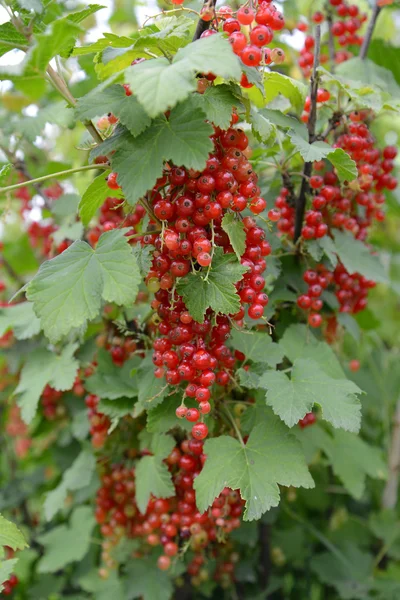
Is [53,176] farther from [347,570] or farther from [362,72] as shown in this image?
[347,570]

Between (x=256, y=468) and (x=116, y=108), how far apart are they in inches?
25.8

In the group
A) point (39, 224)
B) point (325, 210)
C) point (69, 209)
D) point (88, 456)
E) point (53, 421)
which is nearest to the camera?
point (325, 210)

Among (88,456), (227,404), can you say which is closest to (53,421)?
(88,456)

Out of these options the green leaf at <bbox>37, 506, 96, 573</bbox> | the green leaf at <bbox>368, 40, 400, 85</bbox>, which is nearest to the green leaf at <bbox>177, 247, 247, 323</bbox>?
the green leaf at <bbox>37, 506, 96, 573</bbox>

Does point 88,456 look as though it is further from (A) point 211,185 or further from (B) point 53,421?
(A) point 211,185

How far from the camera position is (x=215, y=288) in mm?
827

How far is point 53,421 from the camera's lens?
178 cm

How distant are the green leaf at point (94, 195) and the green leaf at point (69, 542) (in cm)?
101

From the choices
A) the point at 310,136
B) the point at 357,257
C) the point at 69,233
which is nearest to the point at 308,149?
the point at 310,136

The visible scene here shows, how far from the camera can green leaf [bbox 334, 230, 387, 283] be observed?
1.20 m

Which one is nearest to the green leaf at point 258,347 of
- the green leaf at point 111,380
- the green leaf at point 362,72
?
the green leaf at point 111,380

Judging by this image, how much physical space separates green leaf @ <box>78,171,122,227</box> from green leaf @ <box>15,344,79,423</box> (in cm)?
38

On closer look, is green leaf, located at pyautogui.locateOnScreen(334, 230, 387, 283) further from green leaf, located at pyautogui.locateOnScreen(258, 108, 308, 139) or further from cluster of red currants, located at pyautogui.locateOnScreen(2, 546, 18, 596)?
cluster of red currants, located at pyautogui.locateOnScreen(2, 546, 18, 596)

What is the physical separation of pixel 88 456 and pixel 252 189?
0.88 meters
